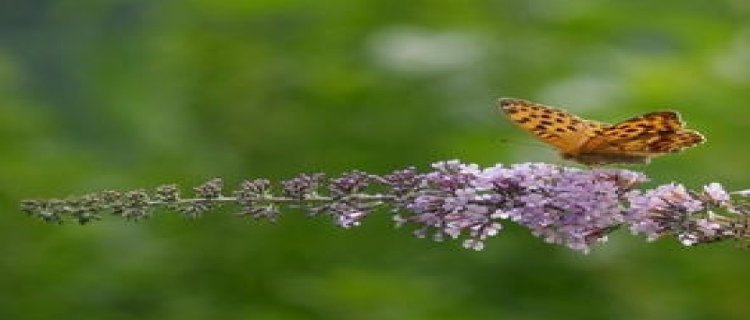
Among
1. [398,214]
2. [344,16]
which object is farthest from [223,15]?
[398,214]

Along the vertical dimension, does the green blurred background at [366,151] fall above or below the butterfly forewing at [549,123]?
above

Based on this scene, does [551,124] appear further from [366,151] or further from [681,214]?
[366,151]

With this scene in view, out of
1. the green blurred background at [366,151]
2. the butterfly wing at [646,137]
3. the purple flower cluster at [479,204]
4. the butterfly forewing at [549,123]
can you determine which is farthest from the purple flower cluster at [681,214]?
the green blurred background at [366,151]

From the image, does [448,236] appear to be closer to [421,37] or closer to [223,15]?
[421,37]

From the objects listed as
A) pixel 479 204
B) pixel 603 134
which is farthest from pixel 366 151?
pixel 479 204

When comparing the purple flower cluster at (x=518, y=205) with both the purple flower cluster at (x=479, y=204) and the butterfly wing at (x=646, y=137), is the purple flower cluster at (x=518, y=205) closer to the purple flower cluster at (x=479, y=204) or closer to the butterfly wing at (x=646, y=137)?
the purple flower cluster at (x=479, y=204)

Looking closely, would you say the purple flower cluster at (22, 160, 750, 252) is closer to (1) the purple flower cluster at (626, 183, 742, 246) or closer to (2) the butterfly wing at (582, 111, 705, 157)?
(1) the purple flower cluster at (626, 183, 742, 246)

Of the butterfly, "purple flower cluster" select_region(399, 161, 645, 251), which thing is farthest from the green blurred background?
"purple flower cluster" select_region(399, 161, 645, 251)
